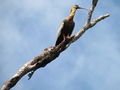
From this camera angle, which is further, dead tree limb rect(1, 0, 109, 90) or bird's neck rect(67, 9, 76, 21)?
bird's neck rect(67, 9, 76, 21)

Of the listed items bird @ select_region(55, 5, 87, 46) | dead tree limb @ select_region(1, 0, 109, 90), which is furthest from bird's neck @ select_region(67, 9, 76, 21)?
dead tree limb @ select_region(1, 0, 109, 90)

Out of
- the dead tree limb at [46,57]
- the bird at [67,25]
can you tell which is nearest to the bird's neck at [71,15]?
the bird at [67,25]

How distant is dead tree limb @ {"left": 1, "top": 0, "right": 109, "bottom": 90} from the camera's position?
10.6m

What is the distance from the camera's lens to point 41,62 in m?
11.2

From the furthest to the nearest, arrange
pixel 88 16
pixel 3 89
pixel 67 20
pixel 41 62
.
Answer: pixel 67 20 < pixel 88 16 < pixel 41 62 < pixel 3 89

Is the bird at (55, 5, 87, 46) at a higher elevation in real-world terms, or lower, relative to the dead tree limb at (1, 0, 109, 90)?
lower

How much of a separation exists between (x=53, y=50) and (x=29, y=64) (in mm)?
1079

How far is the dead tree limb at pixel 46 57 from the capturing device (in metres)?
10.6

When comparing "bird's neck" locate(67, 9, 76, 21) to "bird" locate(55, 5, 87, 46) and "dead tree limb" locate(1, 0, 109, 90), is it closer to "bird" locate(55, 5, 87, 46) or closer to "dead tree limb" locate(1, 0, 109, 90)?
"bird" locate(55, 5, 87, 46)

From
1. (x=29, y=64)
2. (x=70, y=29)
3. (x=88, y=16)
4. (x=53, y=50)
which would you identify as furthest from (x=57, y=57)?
(x=70, y=29)

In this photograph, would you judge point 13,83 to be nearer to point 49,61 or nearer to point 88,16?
point 49,61

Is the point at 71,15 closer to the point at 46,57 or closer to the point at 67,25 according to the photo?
the point at 67,25

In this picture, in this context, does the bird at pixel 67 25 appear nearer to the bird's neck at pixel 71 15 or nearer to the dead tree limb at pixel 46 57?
the bird's neck at pixel 71 15

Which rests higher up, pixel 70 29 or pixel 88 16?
pixel 88 16
